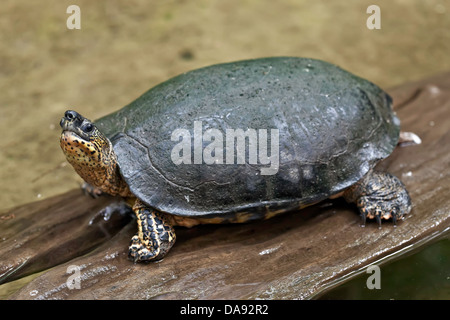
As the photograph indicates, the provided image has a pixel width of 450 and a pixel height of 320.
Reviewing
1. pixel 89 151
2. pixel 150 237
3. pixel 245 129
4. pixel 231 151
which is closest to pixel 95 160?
pixel 89 151

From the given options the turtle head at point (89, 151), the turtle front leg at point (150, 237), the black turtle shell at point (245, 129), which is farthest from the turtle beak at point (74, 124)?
the turtle front leg at point (150, 237)

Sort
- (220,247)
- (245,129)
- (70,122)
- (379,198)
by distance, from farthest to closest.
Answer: (379,198) < (220,247) < (245,129) < (70,122)

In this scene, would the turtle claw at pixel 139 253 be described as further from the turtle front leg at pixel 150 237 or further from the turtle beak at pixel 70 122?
the turtle beak at pixel 70 122

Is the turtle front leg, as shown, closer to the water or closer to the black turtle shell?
the black turtle shell

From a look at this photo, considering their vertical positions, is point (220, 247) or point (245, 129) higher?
point (245, 129)

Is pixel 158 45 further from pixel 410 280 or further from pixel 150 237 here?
pixel 410 280

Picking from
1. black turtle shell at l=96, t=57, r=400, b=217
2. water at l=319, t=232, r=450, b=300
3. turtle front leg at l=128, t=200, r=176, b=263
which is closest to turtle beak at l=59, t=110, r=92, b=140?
black turtle shell at l=96, t=57, r=400, b=217
